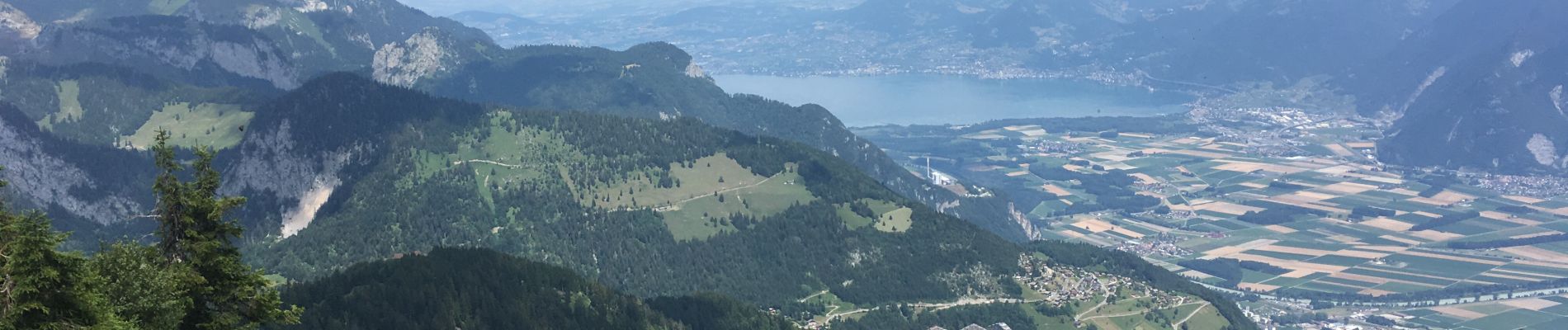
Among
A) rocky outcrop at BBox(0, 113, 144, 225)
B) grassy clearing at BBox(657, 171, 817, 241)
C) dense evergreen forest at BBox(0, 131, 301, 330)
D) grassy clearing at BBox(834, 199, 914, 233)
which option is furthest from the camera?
rocky outcrop at BBox(0, 113, 144, 225)

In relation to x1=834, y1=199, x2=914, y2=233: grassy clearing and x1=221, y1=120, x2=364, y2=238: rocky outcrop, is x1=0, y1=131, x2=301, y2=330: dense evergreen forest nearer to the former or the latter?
x1=834, y1=199, x2=914, y2=233: grassy clearing

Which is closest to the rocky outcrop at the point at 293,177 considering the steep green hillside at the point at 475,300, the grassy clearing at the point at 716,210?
the grassy clearing at the point at 716,210

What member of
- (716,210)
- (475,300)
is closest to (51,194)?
(716,210)

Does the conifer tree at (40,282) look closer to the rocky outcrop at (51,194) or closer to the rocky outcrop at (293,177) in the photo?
the rocky outcrop at (293,177)

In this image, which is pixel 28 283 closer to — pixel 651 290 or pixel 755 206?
pixel 651 290

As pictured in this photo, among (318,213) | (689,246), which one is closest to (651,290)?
(689,246)

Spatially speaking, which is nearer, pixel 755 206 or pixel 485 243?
pixel 485 243

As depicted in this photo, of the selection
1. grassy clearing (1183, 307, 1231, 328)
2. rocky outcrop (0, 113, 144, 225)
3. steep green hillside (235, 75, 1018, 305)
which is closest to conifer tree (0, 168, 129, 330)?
steep green hillside (235, 75, 1018, 305)

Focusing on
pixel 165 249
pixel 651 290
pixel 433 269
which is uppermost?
pixel 165 249
